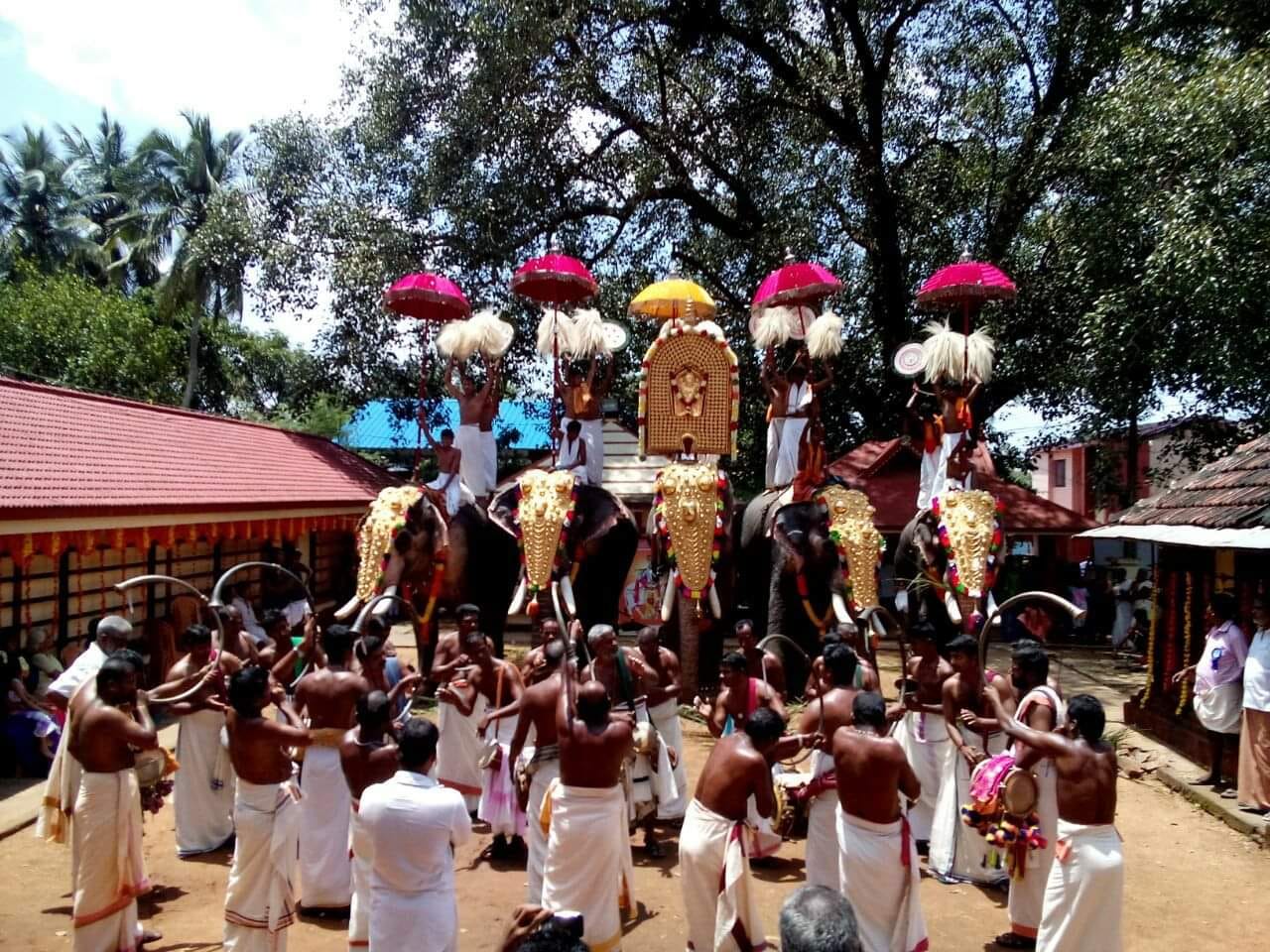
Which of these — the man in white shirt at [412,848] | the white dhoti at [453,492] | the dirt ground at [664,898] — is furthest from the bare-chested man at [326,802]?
the white dhoti at [453,492]

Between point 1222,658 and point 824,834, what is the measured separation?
4284 mm

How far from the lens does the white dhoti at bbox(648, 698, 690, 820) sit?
21.8 ft

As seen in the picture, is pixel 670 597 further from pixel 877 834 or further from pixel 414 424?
pixel 414 424

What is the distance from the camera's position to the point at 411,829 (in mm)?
3801

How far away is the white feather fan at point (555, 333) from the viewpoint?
1024cm

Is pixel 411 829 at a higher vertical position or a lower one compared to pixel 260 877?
higher

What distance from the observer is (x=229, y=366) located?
1095 inches

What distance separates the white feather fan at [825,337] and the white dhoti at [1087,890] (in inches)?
233

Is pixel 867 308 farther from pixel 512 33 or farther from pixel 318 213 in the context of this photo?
pixel 318 213

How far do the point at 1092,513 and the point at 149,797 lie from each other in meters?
24.3

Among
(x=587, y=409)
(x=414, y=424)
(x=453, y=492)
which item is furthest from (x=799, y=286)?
(x=414, y=424)

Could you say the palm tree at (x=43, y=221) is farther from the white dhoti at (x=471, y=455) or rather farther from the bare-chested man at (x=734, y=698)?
the bare-chested man at (x=734, y=698)

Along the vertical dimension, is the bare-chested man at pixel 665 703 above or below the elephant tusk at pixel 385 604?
below

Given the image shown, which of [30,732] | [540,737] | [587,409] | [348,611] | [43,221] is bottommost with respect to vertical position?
[30,732]
